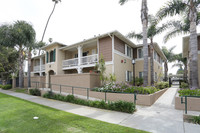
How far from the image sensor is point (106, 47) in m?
12.6

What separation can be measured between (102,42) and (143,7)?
5.32 metres

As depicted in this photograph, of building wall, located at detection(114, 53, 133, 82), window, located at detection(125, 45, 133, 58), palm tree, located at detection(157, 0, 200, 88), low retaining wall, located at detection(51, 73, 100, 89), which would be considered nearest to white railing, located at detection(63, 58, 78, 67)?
low retaining wall, located at detection(51, 73, 100, 89)

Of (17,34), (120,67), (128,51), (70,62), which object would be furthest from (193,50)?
(17,34)

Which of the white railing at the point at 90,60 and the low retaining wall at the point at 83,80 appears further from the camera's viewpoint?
the white railing at the point at 90,60

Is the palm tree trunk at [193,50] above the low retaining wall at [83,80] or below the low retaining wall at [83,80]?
above

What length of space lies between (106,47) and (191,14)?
7666mm

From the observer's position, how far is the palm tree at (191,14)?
26.5 feet

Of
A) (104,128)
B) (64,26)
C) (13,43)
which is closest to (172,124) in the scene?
(104,128)

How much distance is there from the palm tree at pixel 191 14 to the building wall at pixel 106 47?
5386mm

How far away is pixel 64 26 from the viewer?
18.1m

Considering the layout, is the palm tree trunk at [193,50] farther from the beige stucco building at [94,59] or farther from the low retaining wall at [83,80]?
the low retaining wall at [83,80]

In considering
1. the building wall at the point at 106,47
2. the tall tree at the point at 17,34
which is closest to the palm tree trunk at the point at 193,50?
the building wall at the point at 106,47

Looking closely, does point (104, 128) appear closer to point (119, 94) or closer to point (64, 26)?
point (119, 94)

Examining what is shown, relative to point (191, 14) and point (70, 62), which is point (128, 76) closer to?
point (70, 62)
